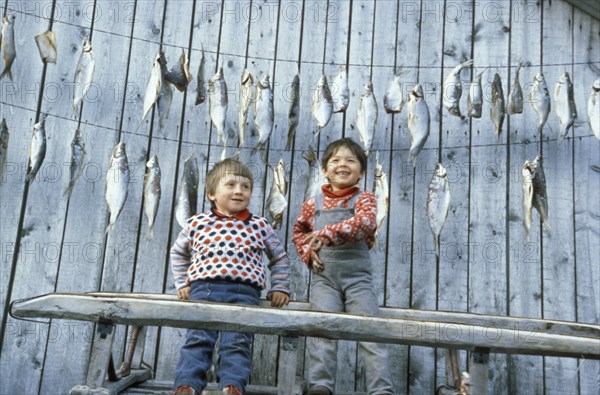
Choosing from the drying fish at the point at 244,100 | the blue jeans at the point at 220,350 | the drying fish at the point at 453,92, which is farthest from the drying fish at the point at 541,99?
the blue jeans at the point at 220,350

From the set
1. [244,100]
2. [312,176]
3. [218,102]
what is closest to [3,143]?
[218,102]

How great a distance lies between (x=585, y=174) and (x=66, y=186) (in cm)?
307

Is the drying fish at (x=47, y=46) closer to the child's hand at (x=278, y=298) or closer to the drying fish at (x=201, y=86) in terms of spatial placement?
the drying fish at (x=201, y=86)

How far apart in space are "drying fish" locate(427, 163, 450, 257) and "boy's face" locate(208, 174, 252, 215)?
1.25 m

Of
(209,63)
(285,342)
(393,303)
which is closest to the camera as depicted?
(285,342)

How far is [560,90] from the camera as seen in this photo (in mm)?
4578

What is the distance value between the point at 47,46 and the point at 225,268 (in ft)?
6.68

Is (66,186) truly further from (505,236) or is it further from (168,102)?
(505,236)

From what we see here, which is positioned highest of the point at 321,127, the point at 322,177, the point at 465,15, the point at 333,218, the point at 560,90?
the point at 465,15

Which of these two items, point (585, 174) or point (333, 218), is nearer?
point (333, 218)

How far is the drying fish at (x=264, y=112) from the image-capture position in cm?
452

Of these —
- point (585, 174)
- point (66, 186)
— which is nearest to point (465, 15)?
point (585, 174)

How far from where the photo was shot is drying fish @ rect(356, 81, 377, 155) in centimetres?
453

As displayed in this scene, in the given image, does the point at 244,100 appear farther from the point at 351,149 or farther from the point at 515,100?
the point at 515,100
